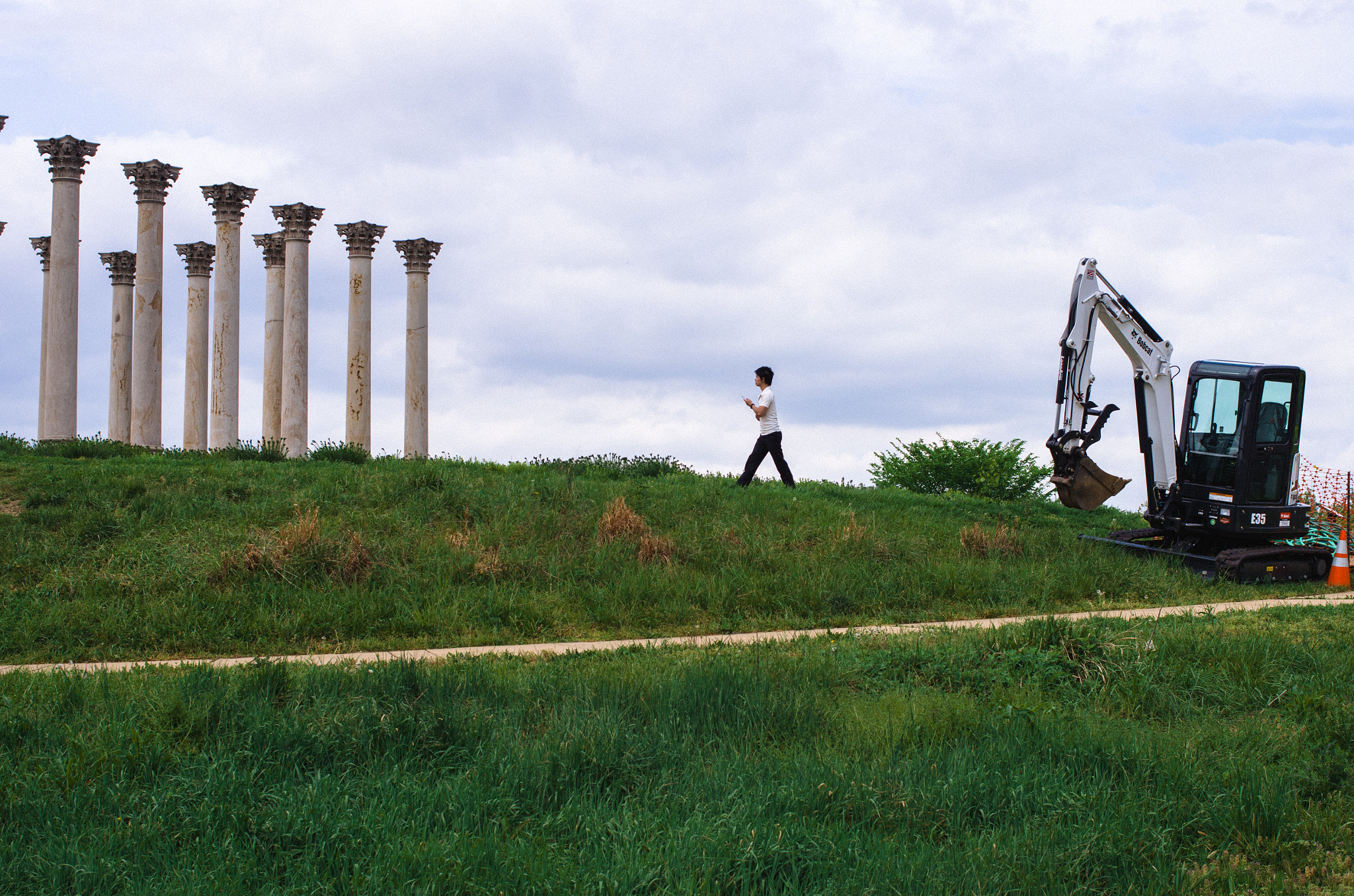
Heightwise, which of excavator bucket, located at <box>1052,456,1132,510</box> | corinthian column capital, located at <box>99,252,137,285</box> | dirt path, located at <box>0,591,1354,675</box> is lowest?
dirt path, located at <box>0,591,1354,675</box>

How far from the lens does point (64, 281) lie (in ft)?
83.1

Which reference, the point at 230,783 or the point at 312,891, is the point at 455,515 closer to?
the point at 230,783

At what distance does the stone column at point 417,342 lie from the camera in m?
29.0

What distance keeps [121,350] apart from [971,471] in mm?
23830

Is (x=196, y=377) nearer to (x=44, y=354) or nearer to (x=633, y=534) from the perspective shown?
(x=44, y=354)

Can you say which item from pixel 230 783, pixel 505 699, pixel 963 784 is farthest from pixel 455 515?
pixel 963 784

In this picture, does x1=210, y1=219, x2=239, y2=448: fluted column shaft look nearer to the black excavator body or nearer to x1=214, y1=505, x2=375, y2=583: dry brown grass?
x1=214, y1=505, x2=375, y2=583: dry brown grass

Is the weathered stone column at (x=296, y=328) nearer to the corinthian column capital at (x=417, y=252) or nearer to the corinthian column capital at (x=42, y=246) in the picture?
the corinthian column capital at (x=417, y=252)

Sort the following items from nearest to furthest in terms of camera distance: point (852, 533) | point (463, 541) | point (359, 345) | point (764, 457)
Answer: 1. point (463, 541)
2. point (852, 533)
3. point (764, 457)
4. point (359, 345)

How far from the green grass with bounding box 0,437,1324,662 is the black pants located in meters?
0.40

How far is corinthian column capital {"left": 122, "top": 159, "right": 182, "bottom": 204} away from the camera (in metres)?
26.6

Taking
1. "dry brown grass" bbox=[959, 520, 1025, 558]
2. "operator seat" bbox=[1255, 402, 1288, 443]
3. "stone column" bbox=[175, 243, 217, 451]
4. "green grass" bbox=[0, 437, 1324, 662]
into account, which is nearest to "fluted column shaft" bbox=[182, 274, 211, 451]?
"stone column" bbox=[175, 243, 217, 451]

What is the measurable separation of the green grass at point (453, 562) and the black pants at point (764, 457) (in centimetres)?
40

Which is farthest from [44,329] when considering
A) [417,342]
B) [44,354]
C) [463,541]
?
[463,541]
